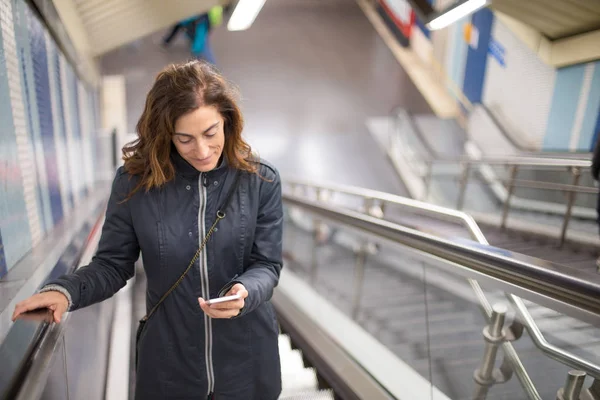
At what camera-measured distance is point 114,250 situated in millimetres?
1141

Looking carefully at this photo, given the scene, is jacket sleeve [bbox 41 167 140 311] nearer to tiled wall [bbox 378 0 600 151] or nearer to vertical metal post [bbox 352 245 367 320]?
vertical metal post [bbox 352 245 367 320]

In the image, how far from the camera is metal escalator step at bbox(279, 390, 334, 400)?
2148mm

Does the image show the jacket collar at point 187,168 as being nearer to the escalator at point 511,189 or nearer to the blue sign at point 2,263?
the blue sign at point 2,263

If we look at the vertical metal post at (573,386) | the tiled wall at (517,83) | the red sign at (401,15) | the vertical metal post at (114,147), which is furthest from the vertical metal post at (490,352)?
the red sign at (401,15)

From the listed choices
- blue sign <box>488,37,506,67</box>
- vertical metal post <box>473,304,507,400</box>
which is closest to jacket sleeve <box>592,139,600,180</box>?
vertical metal post <box>473,304,507,400</box>

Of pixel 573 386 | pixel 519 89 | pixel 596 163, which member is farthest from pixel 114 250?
pixel 519 89

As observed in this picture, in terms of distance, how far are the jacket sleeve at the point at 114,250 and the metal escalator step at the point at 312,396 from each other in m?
1.41

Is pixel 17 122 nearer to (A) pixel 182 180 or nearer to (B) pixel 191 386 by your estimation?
(A) pixel 182 180

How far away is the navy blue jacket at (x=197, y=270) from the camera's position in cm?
113

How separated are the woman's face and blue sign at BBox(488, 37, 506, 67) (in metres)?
7.78

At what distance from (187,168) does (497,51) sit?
8.11 meters

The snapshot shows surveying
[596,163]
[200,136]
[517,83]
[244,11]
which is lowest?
[596,163]

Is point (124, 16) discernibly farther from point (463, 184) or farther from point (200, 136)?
point (463, 184)

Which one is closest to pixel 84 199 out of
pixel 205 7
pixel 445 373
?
pixel 205 7
